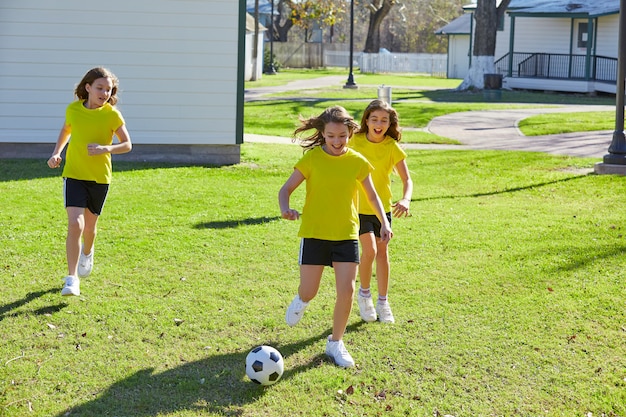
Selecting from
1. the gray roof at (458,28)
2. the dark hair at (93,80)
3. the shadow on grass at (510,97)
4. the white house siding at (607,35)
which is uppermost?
the gray roof at (458,28)

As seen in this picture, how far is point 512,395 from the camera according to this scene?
4.87 m

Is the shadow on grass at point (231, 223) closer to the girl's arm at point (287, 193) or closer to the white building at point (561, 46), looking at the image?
the girl's arm at point (287, 193)

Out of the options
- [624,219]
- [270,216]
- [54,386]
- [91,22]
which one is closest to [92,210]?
[54,386]

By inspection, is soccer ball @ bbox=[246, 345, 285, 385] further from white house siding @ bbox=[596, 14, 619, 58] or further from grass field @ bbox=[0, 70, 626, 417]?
white house siding @ bbox=[596, 14, 619, 58]

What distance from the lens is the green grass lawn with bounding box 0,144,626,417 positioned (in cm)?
480

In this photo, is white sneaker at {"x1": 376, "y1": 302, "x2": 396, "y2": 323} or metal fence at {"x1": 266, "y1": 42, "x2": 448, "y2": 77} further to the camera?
metal fence at {"x1": 266, "y1": 42, "x2": 448, "y2": 77}

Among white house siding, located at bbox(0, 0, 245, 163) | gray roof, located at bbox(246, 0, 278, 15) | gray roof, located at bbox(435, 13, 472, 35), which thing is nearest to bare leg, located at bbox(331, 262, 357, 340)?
white house siding, located at bbox(0, 0, 245, 163)

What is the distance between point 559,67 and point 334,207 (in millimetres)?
33590

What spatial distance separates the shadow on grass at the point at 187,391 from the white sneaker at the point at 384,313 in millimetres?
834

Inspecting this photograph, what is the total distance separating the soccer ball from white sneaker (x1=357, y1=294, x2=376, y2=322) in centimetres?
125

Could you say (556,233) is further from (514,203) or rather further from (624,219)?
(514,203)

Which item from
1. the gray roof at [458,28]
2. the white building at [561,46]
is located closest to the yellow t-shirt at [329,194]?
the white building at [561,46]

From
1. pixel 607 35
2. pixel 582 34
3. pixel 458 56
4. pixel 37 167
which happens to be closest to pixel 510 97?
pixel 607 35

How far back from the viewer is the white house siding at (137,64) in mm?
14102
